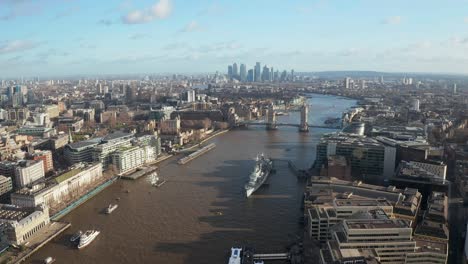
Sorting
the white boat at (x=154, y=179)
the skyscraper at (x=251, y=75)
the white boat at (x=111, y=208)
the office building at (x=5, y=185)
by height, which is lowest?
the white boat at (x=111, y=208)

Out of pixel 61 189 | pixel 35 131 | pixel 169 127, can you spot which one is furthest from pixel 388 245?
→ pixel 35 131

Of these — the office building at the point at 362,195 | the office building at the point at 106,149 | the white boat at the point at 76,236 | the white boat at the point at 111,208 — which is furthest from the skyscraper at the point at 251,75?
the white boat at the point at 76,236

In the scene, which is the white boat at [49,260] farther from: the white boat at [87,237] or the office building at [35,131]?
the office building at [35,131]

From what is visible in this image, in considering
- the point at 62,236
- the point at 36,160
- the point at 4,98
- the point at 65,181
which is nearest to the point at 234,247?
the point at 62,236

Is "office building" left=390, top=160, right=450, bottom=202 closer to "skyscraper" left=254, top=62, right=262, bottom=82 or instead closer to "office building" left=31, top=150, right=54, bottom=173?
"office building" left=31, top=150, right=54, bottom=173

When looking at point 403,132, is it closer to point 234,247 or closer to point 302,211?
point 302,211

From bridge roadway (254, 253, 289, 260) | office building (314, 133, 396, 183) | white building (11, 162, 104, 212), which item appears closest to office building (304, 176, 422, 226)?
bridge roadway (254, 253, 289, 260)
